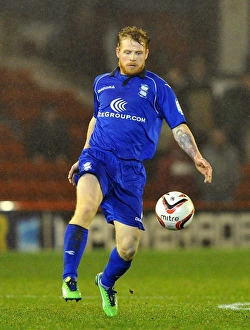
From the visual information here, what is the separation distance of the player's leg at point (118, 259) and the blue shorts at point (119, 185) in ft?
0.20

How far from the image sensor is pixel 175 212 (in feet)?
20.0

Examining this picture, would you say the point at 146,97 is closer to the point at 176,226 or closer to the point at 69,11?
the point at 176,226

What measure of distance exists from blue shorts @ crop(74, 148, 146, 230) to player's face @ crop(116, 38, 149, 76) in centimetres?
66

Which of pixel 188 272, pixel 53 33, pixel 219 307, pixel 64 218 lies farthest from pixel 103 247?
pixel 219 307

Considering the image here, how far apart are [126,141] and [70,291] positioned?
1.26 meters

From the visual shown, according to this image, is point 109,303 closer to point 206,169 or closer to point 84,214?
point 84,214

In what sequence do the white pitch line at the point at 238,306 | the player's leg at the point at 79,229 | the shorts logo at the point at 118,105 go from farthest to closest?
1. the white pitch line at the point at 238,306
2. the shorts logo at the point at 118,105
3. the player's leg at the point at 79,229

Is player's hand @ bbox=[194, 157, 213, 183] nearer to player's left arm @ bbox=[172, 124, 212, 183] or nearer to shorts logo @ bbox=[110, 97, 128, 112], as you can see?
player's left arm @ bbox=[172, 124, 212, 183]

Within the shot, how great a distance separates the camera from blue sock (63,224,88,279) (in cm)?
557

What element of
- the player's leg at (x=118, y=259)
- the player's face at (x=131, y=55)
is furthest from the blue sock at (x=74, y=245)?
the player's face at (x=131, y=55)

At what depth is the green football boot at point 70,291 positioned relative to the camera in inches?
212

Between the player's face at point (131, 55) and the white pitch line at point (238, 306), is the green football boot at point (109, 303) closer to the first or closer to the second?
the white pitch line at point (238, 306)

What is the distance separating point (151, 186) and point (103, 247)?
136cm

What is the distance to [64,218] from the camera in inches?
499
